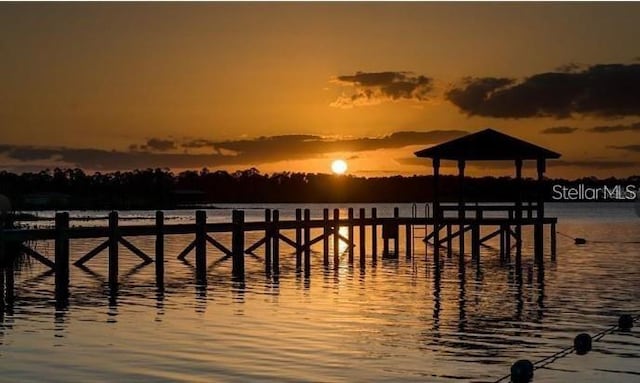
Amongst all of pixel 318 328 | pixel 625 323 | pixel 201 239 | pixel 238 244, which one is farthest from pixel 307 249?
pixel 625 323

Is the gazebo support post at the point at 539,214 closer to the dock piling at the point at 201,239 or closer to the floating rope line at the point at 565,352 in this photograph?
the dock piling at the point at 201,239

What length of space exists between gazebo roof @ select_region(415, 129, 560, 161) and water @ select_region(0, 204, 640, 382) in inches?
363

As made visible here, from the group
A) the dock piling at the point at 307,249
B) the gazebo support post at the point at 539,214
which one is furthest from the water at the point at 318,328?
the gazebo support post at the point at 539,214

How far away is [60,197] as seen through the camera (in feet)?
509

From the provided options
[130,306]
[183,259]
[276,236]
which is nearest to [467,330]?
[130,306]

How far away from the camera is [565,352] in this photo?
17.3m

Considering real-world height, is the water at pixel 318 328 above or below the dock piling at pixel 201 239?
below

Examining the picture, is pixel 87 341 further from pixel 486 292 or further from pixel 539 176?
pixel 539 176

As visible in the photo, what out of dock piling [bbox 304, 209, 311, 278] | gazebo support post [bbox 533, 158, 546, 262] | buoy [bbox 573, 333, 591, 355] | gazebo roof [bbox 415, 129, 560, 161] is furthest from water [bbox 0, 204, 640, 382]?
gazebo support post [bbox 533, 158, 546, 262]

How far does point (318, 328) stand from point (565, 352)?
16.7 feet

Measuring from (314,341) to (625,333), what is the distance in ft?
19.5

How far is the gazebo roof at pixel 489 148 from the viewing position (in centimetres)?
4297

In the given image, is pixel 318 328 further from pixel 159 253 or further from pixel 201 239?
pixel 201 239

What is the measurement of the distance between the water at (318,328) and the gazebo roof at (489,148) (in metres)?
9.23
